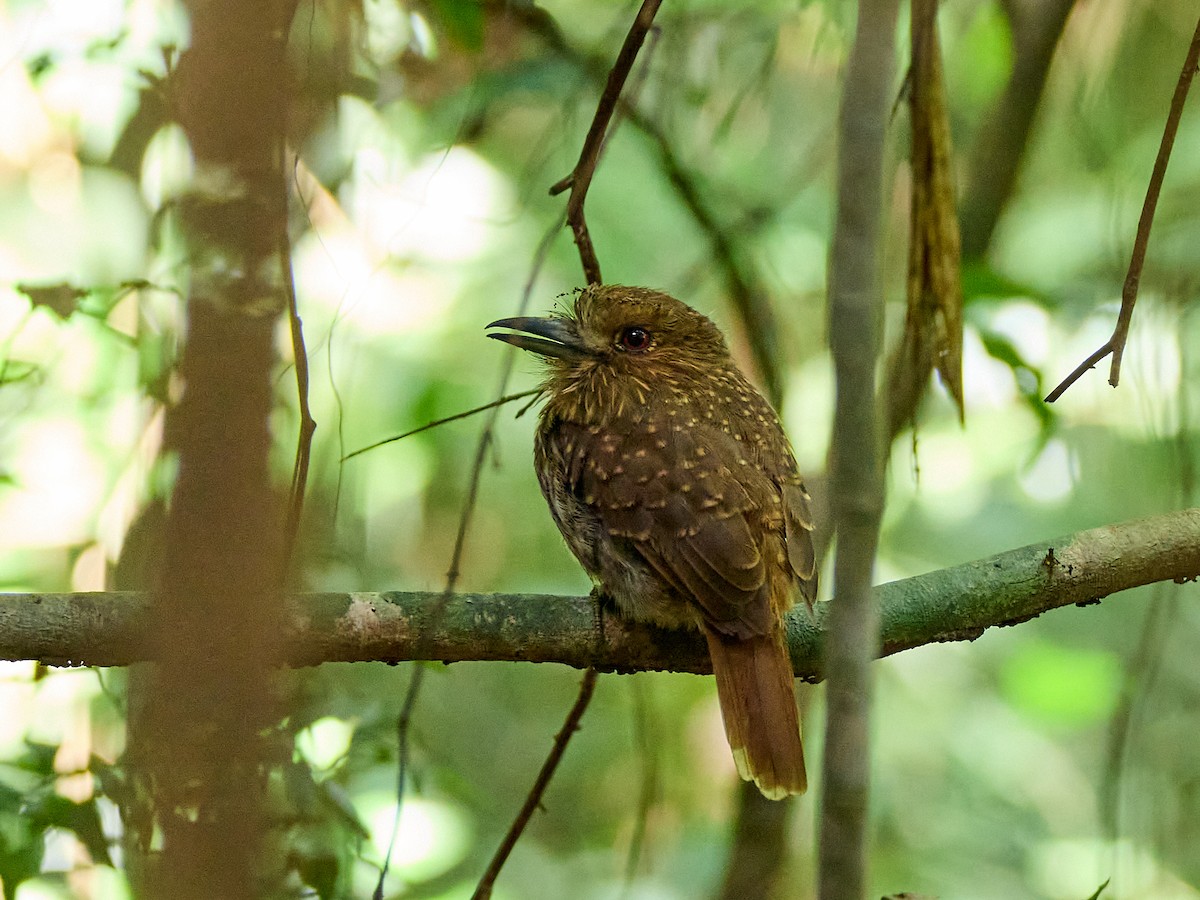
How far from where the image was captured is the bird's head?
9.27ft

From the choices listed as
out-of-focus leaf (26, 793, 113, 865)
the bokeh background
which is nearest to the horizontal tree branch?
the bokeh background

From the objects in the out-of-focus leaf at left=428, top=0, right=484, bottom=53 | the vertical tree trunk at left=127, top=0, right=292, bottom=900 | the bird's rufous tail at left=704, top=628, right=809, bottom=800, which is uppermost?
the out-of-focus leaf at left=428, top=0, right=484, bottom=53

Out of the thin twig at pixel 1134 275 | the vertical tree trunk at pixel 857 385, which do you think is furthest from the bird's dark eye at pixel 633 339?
the vertical tree trunk at pixel 857 385

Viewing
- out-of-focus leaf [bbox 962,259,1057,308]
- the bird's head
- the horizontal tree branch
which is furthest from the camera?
the bird's head

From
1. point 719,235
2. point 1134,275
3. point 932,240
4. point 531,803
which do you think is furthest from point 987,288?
point 531,803

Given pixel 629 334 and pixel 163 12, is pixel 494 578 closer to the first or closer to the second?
pixel 629 334

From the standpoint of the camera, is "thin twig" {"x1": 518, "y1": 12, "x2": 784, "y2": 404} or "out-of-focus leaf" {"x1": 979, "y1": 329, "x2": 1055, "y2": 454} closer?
"out-of-focus leaf" {"x1": 979, "y1": 329, "x2": 1055, "y2": 454}

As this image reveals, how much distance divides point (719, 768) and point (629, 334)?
65.1 inches

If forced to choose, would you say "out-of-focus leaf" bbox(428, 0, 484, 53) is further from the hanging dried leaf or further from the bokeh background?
the hanging dried leaf

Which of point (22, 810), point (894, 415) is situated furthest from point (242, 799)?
point (894, 415)

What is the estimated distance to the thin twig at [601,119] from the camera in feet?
7.25

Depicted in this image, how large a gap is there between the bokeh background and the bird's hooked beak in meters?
0.26

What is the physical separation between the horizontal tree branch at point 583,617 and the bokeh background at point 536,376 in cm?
12

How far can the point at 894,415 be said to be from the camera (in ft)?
10.1
